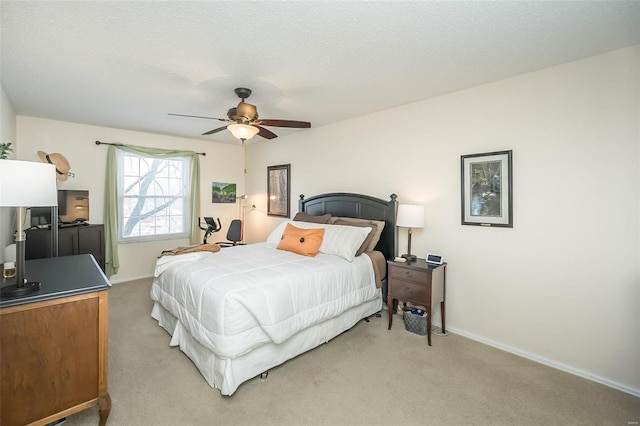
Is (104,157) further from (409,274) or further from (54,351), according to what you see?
(409,274)

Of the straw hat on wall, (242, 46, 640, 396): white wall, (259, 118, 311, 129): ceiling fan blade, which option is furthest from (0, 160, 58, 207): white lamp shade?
(242, 46, 640, 396): white wall

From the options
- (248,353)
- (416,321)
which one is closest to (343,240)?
(416,321)

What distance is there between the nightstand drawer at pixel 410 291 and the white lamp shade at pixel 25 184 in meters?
2.83

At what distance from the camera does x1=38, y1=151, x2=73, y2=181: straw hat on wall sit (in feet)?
12.3

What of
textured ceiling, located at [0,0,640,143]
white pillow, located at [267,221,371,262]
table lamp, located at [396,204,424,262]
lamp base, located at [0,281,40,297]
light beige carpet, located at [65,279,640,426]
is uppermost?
textured ceiling, located at [0,0,640,143]

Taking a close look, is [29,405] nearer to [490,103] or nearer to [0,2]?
[0,2]

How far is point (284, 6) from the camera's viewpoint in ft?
5.63

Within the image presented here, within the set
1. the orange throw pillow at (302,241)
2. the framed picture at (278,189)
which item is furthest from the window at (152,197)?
the orange throw pillow at (302,241)

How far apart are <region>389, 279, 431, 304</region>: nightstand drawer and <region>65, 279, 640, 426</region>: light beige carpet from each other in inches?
17.0

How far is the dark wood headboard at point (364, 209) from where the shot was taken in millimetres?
3500

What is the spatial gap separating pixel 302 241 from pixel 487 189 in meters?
1.99

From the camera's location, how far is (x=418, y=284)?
2.83 meters

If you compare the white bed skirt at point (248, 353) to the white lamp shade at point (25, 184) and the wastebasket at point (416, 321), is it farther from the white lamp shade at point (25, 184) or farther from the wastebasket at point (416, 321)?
the white lamp shade at point (25, 184)

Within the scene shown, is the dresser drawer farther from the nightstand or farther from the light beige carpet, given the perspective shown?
the light beige carpet
